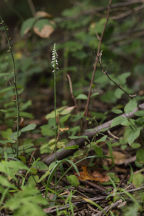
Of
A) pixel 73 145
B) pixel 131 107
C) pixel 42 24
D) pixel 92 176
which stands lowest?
pixel 92 176

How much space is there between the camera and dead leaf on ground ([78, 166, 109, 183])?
173 centimetres

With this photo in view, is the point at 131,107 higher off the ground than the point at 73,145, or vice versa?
the point at 131,107

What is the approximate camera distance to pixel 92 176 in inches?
71.2

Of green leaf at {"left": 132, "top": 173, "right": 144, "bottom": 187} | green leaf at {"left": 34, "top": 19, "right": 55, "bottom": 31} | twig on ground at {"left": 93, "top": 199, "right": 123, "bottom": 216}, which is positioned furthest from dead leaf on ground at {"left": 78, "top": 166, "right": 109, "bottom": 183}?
green leaf at {"left": 34, "top": 19, "right": 55, "bottom": 31}

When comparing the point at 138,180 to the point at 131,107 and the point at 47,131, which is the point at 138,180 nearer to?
the point at 131,107

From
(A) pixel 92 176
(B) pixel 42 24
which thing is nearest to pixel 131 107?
(A) pixel 92 176

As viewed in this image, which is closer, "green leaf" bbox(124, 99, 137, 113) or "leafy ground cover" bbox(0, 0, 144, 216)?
"leafy ground cover" bbox(0, 0, 144, 216)

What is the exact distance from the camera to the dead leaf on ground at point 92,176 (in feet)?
5.67

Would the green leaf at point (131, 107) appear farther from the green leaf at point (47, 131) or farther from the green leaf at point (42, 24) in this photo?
the green leaf at point (42, 24)

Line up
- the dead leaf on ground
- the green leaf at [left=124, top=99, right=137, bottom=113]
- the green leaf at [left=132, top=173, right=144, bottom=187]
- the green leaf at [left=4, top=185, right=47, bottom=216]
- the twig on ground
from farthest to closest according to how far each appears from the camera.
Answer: the dead leaf on ground
the green leaf at [left=124, top=99, right=137, bottom=113]
the green leaf at [left=132, top=173, right=144, bottom=187]
the twig on ground
the green leaf at [left=4, top=185, right=47, bottom=216]

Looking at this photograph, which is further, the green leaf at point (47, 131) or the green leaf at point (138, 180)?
the green leaf at point (47, 131)

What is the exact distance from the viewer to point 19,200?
1056mm

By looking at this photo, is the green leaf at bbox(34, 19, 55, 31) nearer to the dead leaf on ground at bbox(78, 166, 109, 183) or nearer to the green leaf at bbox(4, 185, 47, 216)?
the dead leaf on ground at bbox(78, 166, 109, 183)

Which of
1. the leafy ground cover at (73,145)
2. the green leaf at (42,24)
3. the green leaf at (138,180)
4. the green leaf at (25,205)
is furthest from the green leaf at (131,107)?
the green leaf at (42,24)
